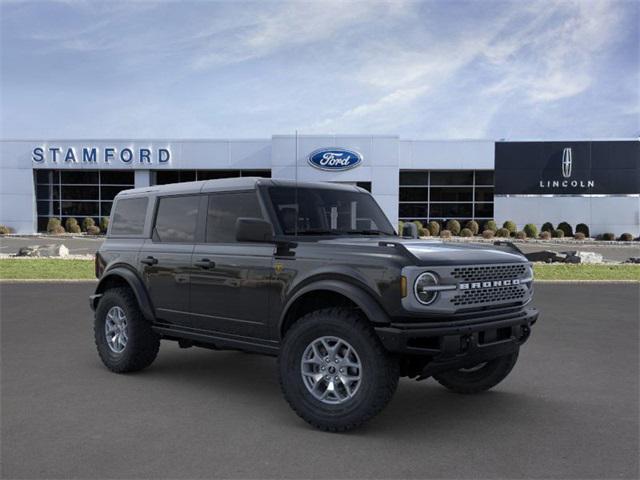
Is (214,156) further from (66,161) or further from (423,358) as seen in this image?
(423,358)

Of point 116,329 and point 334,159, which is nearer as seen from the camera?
point 116,329

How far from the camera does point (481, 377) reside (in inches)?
234

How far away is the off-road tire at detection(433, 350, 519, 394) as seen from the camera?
5828mm

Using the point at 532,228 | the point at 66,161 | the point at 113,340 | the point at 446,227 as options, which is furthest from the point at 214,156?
the point at 113,340

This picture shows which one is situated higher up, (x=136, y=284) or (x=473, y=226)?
(x=473, y=226)

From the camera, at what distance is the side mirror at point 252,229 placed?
5074mm

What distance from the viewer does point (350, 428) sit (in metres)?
4.68

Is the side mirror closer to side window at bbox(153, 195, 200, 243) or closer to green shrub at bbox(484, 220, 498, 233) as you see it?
side window at bbox(153, 195, 200, 243)

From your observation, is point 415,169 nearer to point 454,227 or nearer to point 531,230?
point 454,227

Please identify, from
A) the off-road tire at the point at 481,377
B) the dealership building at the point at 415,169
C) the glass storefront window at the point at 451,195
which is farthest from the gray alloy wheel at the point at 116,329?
the glass storefront window at the point at 451,195

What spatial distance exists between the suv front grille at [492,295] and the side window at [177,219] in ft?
9.40

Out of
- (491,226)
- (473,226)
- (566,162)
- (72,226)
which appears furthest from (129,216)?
(566,162)

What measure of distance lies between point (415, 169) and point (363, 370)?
3639 cm

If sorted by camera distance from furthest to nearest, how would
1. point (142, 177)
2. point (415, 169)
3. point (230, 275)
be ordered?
point (142, 177) → point (415, 169) → point (230, 275)
